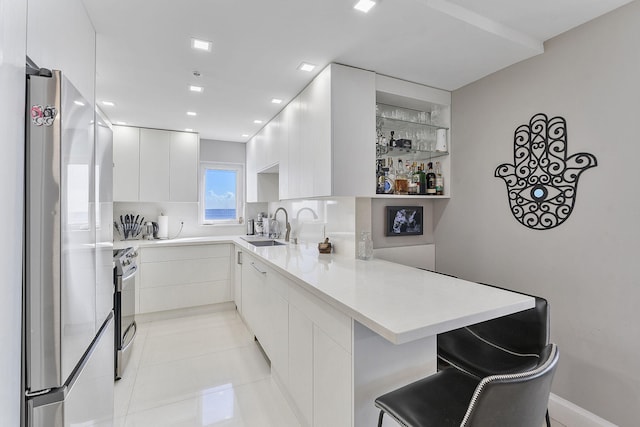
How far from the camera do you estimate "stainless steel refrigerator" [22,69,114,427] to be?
83 cm

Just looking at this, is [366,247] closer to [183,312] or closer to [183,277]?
[183,277]

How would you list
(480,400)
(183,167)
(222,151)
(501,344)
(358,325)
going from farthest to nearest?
(222,151) < (183,167) < (501,344) < (358,325) < (480,400)

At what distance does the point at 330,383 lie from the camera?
1283 mm

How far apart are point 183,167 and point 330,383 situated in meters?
3.32

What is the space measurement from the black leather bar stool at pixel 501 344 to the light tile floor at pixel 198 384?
0.72m

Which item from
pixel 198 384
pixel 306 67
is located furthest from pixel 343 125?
pixel 198 384

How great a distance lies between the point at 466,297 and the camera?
1312 mm

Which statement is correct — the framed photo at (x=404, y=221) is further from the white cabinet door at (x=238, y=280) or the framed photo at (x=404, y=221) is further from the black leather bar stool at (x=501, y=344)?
the white cabinet door at (x=238, y=280)

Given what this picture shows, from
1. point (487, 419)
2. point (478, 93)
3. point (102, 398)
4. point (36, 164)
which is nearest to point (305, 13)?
point (36, 164)

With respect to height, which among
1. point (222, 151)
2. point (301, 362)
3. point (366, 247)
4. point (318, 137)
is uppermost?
point (222, 151)

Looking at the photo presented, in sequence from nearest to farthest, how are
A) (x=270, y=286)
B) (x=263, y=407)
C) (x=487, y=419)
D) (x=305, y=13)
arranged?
1. (x=487, y=419)
2. (x=305, y=13)
3. (x=263, y=407)
4. (x=270, y=286)

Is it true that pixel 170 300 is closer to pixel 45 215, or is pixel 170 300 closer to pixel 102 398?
pixel 102 398

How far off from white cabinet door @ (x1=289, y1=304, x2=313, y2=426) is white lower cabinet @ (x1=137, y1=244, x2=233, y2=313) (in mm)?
2068

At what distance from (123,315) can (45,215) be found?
180 centimetres
